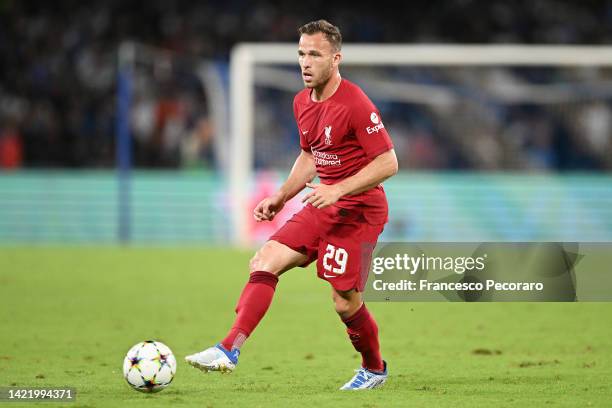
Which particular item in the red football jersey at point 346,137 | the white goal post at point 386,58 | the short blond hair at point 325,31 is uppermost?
the white goal post at point 386,58

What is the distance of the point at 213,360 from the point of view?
599 centimetres

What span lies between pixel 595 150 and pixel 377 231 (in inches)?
542

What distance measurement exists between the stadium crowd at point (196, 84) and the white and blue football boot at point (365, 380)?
1269 cm

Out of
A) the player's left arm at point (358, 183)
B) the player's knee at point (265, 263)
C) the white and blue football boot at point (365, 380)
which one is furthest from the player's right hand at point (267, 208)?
the white and blue football boot at point (365, 380)

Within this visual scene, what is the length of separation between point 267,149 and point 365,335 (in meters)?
12.6

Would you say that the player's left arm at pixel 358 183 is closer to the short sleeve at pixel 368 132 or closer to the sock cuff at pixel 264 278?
the short sleeve at pixel 368 132

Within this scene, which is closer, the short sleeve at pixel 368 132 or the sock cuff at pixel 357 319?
the short sleeve at pixel 368 132

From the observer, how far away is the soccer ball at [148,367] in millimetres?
6211

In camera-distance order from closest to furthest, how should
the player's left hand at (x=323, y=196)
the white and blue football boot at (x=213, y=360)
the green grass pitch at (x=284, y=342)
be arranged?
the white and blue football boot at (x=213, y=360) < the player's left hand at (x=323, y=196) < the green grass pitch at (x=284, y=342)

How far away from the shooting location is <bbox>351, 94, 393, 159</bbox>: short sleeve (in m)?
6.41

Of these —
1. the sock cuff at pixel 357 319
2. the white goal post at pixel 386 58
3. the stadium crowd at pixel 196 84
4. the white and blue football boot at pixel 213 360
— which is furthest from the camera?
the stadium crowd at pixel 196 84

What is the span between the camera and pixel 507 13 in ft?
79.0

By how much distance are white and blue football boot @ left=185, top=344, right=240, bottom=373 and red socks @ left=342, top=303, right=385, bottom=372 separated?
0.88 m

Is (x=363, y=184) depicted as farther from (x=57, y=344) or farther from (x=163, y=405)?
(x=57, y=344)
